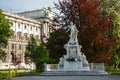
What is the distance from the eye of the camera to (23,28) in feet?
375

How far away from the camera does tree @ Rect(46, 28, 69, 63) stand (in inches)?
1976

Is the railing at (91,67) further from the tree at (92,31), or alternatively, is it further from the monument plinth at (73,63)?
the tree at (92,31)

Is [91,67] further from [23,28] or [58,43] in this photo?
[23,28]

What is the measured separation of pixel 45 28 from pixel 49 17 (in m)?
5.89

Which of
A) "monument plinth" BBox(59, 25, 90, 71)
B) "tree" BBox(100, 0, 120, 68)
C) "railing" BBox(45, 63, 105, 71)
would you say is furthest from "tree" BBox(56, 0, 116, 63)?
"monument plinth" BBox(59, 25, 90, 71)

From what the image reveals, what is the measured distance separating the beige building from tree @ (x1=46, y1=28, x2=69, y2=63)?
39085mm

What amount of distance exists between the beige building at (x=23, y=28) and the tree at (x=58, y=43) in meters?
39.1

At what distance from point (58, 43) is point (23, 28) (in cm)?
6514

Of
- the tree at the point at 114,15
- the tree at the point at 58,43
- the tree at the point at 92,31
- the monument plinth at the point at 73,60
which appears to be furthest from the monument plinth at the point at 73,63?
the tree at the point at 114,15

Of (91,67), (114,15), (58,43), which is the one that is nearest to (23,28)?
(114,15)

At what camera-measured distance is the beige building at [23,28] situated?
103113mm

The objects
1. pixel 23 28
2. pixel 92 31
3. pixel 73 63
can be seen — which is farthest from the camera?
pixel 23 28

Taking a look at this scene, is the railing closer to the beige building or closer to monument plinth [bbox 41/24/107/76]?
monument plinth [bbox 41/24/107/76]

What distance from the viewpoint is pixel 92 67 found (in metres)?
43.0
